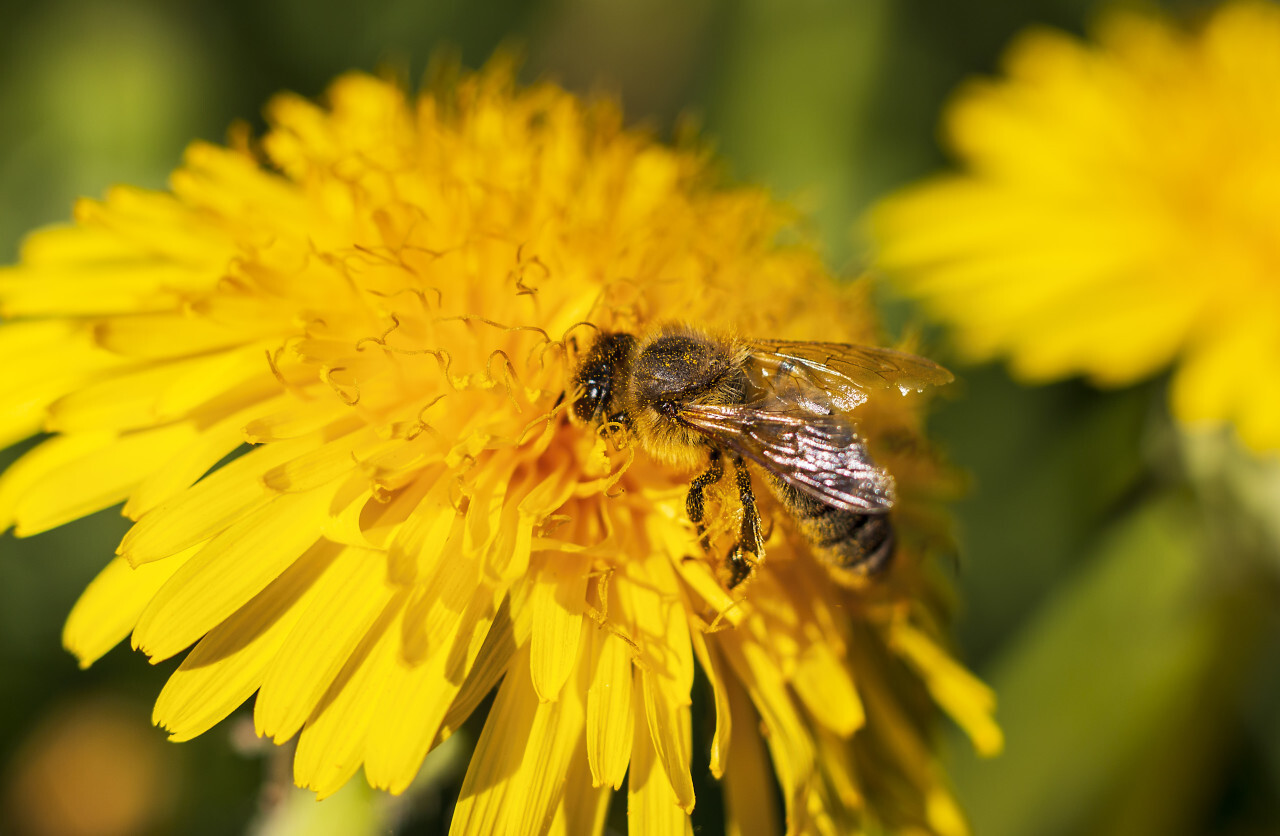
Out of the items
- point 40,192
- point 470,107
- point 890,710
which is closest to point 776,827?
point 890,710

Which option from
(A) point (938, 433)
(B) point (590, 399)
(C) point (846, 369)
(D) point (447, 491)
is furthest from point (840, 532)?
(A) point (938, 433)

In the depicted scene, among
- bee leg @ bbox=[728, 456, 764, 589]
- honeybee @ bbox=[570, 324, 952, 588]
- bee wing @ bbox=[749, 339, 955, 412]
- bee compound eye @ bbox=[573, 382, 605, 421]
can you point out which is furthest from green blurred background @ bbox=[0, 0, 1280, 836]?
bee wing @ bbox=[749, 339, 955, 412]

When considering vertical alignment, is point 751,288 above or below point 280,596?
above

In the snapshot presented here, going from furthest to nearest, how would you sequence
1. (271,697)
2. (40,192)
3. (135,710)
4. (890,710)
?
(40,192) → (135,710) → (890,710) → (271,697)

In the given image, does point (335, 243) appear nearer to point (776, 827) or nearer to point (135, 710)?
point (776, 827)

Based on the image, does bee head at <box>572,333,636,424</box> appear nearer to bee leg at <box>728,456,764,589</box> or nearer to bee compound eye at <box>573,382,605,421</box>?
bee compound eye at <box>573,382,605,421</box>

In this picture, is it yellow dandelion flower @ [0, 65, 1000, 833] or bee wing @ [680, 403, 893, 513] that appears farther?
bee wing @ [680, 403, 893, 513]

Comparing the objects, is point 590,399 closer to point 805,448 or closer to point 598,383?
point 598,383
